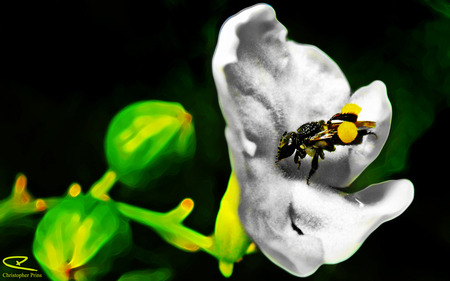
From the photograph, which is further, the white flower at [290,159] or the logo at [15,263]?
the logo at [15,263]

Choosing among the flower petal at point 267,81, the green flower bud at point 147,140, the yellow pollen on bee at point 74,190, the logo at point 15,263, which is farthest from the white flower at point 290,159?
the logo at point 15,263

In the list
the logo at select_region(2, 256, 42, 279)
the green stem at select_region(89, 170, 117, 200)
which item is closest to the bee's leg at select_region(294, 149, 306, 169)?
the green stem at select_region(89, 170, 117, 200)

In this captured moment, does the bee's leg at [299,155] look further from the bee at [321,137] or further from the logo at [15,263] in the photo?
the logo at [15,263]

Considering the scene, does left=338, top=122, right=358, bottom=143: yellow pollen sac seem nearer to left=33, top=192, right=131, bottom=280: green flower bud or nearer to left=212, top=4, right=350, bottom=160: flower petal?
left=212, top=4, right=350, bottom=160: flower petal

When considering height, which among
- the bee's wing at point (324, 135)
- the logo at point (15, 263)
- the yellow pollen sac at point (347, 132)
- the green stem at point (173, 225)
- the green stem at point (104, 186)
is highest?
the yellow pollen sac at point (347, 132)

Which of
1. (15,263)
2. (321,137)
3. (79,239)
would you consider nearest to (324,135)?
(321,137)

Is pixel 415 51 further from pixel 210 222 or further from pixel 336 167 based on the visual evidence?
pixel 210 222

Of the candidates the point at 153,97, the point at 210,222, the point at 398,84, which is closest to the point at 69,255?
the point at 210,222
